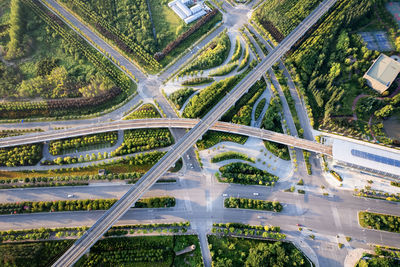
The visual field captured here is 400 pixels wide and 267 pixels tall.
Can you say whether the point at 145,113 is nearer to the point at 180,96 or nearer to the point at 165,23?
the point at 180,96

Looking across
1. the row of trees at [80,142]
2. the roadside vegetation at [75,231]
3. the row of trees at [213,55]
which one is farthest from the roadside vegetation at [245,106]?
the row of trees at [80,142]

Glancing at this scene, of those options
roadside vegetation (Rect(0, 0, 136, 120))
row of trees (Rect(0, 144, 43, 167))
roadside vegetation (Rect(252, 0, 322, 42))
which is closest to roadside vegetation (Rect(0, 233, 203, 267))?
row of trees (Rect(0, 144, 43, 167))

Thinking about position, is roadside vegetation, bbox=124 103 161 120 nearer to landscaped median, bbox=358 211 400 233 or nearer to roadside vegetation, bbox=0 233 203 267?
roadside vegetation, bbox=0 233 203 267

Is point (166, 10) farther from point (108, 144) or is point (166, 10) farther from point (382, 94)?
point (382, 94)

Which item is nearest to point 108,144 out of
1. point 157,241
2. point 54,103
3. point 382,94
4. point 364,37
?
point 54,103

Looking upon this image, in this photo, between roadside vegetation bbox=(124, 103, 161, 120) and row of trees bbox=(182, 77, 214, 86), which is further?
row of trees bbox=(182, 77, 214, 86)

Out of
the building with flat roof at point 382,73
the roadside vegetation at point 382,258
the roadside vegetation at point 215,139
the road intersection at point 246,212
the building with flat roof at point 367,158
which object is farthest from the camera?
the building with flat roof at point 382,73

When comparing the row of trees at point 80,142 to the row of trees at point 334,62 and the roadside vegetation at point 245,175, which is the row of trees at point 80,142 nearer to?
the roadside vegetation at point 245,175
